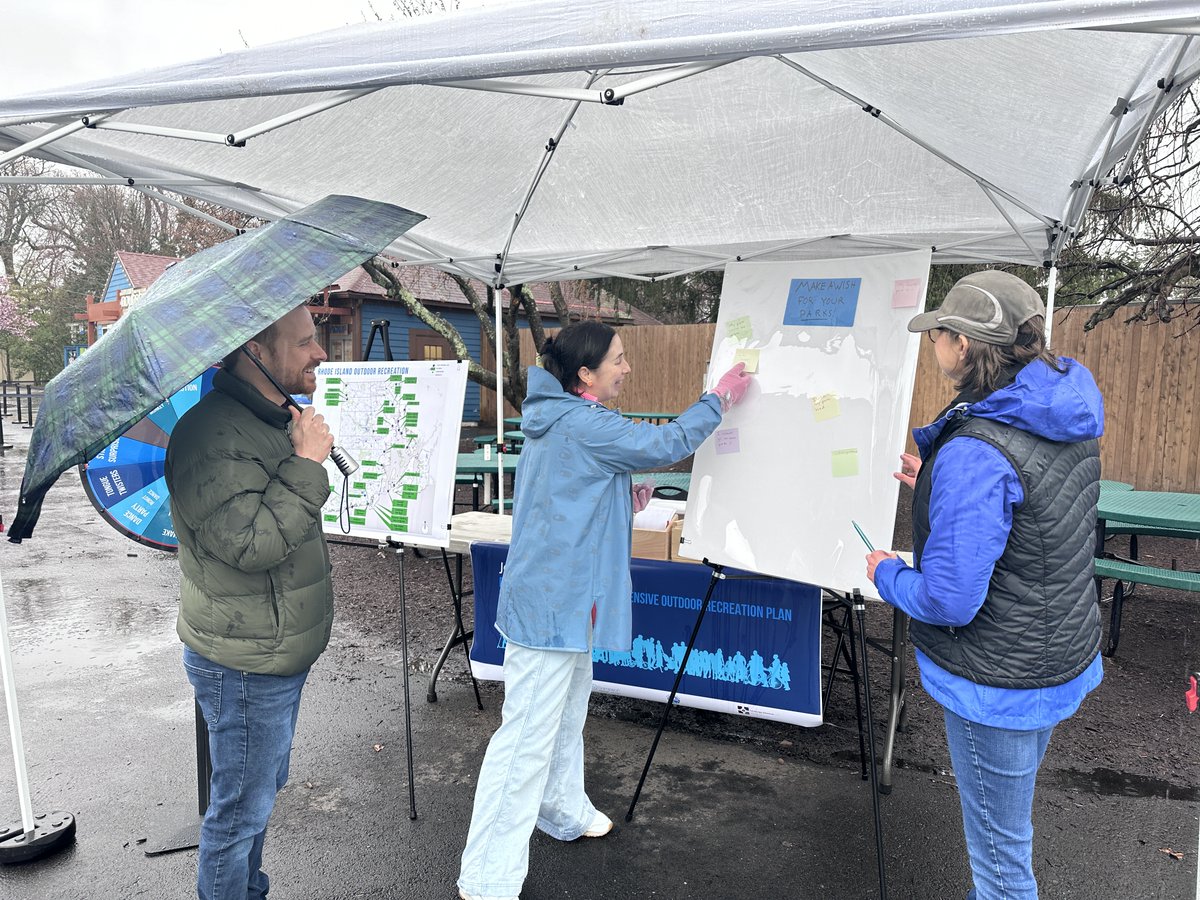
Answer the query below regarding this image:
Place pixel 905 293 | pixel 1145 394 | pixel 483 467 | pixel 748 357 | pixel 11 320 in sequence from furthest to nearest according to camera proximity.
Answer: pixel 11 320, pixel 1145 394, pixel 483 467, pixel 748 357, pixel 905 293

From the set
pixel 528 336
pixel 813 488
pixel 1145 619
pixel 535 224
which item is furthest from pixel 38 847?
pixel 528 336

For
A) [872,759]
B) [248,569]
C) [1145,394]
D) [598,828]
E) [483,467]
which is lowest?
[598,828]

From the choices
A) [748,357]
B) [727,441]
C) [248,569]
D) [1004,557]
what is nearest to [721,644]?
[727,441]

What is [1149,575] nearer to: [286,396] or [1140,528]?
[1140,528]

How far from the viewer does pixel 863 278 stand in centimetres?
287

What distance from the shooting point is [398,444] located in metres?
3.36

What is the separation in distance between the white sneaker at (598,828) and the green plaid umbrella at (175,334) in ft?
7.08

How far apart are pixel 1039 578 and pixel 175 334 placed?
197 centimetres

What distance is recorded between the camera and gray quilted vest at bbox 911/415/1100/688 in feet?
5.77

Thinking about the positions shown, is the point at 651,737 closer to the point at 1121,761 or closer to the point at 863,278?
the point at 1121,761

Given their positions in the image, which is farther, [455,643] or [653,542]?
[455,643]

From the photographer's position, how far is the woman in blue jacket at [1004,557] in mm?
1748

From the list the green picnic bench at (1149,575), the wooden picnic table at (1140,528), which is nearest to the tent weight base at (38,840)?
the wooden picnic table at (1140,528)

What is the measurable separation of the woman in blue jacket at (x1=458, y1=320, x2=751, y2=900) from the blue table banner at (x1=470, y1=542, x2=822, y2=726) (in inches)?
41.0
